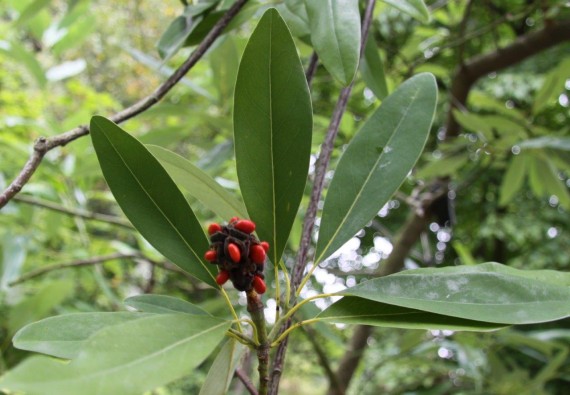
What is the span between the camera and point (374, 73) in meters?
0.64

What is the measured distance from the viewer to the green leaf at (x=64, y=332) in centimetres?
35

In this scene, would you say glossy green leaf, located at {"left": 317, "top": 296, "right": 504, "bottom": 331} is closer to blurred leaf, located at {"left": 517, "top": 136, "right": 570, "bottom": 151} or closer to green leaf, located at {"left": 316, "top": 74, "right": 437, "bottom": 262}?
green leaf, located at {"left": 316, "top": 74, "right": 437, "bottom": 262}

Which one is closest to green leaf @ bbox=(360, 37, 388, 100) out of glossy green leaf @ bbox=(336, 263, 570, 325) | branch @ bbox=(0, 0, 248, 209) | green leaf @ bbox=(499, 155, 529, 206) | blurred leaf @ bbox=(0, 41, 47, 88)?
branch @ bbox=(0, 0, 248, 209)

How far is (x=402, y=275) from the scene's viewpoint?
0.39 metres

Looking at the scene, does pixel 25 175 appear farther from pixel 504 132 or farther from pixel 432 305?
pixel 504 132

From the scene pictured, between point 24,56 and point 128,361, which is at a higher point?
point 24,56

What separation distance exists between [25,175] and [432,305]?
28 cm

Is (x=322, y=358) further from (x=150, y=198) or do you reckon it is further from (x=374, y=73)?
(x=150, y=198)

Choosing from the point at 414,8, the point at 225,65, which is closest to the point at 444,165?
the point at 225,65

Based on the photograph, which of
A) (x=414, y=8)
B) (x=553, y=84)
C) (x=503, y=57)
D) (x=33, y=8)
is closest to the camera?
(x=414, y=8)

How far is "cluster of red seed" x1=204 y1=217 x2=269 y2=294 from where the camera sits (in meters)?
0.34

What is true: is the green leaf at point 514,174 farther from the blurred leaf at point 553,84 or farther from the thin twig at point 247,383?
the thin twig at point 247,383

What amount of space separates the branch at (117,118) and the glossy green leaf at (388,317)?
22 cm

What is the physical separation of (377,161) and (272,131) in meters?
0.10
